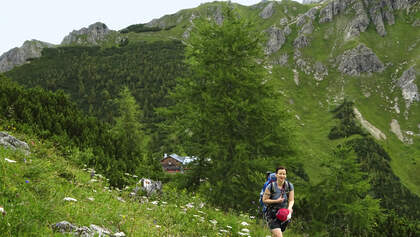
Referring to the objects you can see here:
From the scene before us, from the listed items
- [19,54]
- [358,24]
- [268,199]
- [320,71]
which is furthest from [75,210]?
[19,54]

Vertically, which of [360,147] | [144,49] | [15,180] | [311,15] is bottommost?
[360,147]

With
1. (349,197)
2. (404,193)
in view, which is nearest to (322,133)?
(404,193)

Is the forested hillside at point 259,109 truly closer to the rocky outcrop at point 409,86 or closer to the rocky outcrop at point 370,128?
the rocky outcrop at point 409,86

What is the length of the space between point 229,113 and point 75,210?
22.4 ft

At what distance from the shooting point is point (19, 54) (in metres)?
186

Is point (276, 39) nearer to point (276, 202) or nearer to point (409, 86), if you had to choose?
point (409, 86)

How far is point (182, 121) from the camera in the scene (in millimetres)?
10797

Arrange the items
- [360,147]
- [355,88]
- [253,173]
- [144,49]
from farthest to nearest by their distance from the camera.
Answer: [144,49]
[355,88]
[360,147]
[253,173]

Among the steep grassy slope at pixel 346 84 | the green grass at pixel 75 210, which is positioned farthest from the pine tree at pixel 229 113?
the steep grassy slope at pixel 346 84

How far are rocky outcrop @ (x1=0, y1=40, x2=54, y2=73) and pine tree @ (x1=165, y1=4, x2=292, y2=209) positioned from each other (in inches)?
8324

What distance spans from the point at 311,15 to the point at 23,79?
18590 centimetres

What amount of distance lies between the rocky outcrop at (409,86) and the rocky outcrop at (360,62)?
46.4 ft

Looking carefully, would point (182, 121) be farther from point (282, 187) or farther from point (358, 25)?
point (358, 25)

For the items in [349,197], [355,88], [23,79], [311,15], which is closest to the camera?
[349,197]
